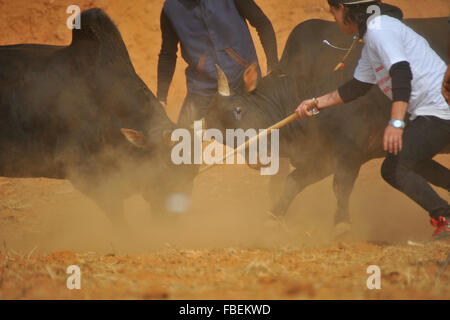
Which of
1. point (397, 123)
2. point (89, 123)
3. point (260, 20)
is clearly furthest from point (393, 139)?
point (89, 123)

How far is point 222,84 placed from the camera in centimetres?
464

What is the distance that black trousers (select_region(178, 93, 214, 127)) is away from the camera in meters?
4.75

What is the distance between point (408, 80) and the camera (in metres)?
3.08

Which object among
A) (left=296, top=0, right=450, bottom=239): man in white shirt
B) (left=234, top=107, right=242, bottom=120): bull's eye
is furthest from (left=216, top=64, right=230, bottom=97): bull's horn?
(left=296, top=0, right=450, bottom=239): man in white shirt

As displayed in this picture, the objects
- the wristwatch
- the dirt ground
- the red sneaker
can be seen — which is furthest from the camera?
the red sneaker

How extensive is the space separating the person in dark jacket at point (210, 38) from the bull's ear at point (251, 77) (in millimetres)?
186

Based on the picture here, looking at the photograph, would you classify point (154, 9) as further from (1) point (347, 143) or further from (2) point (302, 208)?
(1) point (347, 143)

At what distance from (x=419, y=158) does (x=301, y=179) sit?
1.63 metres

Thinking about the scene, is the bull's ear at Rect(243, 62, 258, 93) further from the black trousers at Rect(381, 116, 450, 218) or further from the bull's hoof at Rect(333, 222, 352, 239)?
the black trousers at Rect(381, 116, 450, 218)

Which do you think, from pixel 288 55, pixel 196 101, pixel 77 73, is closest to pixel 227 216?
pixel 196 101

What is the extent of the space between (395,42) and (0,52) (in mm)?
3491

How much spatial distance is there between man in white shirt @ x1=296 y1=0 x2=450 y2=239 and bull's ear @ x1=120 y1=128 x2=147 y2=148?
6.03ft

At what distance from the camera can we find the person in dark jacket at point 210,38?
15.3 ft
